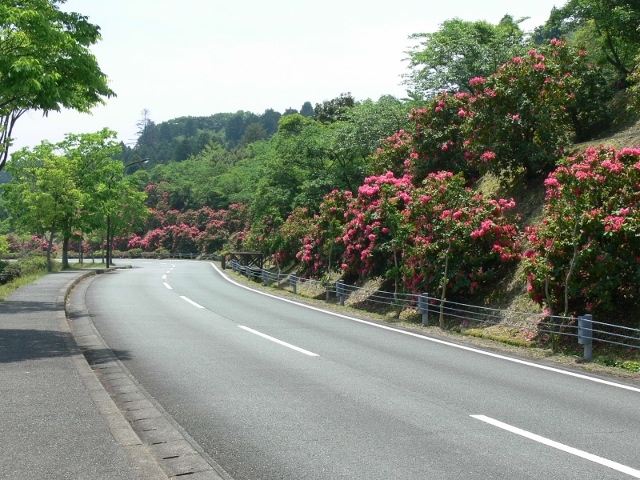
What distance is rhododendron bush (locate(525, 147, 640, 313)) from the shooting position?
13.1 m

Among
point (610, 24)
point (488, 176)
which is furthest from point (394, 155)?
point (610, 24)

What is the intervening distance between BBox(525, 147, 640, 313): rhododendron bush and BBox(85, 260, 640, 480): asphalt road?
2686mm

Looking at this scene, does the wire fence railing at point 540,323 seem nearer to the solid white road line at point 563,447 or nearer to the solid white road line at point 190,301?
the solid white road line at point 563,447

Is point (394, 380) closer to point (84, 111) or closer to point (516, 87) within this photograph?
point (84, 111)

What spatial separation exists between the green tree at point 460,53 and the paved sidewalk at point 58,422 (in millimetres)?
24278

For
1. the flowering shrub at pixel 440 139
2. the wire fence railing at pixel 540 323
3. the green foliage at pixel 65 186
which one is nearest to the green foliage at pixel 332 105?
the green foliage at pixel 65 186

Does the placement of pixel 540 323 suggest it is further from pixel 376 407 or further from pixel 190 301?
pixel 190 301

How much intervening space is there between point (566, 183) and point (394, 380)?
22.3ft

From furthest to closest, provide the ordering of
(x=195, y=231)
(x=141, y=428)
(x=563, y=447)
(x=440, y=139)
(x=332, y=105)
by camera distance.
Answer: (x=195, y=231), (x=332, y=105), (x=440, y=139), (x=141, y=428), (x=563, y=447)

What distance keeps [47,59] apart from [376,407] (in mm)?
11537

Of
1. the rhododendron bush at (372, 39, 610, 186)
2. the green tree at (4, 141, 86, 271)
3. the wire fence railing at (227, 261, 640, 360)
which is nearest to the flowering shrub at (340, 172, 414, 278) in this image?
the wire fence railing at (227, 261, 640, 360)

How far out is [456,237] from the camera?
58.9 feet

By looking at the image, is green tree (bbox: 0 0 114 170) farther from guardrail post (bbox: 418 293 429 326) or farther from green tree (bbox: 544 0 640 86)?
green tree (bbox: 544 0 640 86)

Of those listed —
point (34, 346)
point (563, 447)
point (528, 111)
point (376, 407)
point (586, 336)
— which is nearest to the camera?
point (563, 447)
